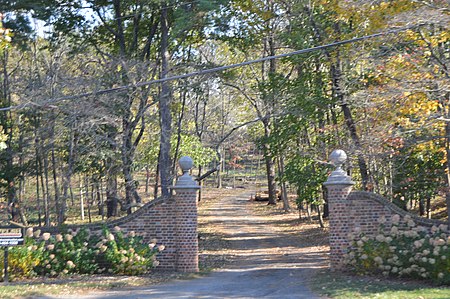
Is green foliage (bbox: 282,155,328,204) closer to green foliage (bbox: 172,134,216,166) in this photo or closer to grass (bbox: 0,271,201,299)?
grass (bbox: 0,271,201,299)

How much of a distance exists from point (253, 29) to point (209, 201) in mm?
30639

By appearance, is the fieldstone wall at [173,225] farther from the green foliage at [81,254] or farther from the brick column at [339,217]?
the brick column at [339,217]

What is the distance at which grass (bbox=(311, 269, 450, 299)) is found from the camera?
467 inches

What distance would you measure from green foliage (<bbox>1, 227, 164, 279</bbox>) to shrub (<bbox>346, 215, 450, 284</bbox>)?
16.9ft

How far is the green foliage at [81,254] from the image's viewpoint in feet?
51.6

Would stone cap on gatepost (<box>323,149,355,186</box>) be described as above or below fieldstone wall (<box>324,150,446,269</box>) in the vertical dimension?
above

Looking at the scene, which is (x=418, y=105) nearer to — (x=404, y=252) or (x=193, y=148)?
(x=404, y=252)

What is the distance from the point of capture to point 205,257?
71.1 ft

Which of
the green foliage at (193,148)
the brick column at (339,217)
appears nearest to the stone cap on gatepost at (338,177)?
the brick column at (339,217)

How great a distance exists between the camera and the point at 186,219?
16891 millimetres

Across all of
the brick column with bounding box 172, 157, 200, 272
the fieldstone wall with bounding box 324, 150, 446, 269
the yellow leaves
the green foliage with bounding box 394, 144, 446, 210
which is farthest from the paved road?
the yellow leaves

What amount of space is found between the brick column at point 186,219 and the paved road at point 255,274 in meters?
0.82

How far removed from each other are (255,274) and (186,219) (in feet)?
7.64

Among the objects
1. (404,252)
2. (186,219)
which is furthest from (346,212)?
(186,219)
